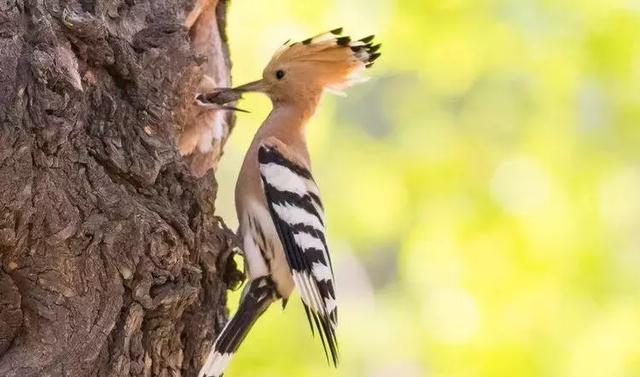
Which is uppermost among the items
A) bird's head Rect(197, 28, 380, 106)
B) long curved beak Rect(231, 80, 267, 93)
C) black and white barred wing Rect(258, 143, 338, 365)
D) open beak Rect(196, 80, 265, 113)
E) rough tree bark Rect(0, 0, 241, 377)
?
bird's head Rect(197, 28, 380, 106)

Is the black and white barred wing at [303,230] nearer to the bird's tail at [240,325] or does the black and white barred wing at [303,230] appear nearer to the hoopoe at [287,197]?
the hoopoe at [287,197]

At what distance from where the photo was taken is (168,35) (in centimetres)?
282

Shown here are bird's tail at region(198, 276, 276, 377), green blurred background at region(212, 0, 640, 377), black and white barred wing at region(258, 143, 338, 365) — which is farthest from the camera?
green blurred background at region(212, 0, 640, 377)

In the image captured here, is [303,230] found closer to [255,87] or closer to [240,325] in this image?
[240,325]

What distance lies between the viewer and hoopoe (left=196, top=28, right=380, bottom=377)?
2.85 m

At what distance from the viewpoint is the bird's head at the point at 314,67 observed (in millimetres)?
3402

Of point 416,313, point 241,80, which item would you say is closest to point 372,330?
point 416,313

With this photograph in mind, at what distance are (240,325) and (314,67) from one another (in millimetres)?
1108

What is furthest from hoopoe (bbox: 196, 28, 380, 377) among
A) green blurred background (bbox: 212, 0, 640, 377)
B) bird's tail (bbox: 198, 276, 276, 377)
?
green blurred background (bbox: 212, 0, 640, 377)

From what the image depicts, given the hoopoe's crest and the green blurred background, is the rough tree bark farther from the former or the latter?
the green blurred background

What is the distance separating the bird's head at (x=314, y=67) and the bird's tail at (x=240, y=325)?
68cm

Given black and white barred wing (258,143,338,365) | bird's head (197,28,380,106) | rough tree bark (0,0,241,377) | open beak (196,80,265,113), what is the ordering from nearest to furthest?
rough tree bark (0,0,241,377), black and white barred wing (258,143,338,365), open beak (196,80,265,113), bird's head (197,28,380,106)

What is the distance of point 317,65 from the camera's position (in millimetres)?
3523

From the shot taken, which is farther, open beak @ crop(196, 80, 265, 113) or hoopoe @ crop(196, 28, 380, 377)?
open beak @ crop(196, 80, 265, 113)
